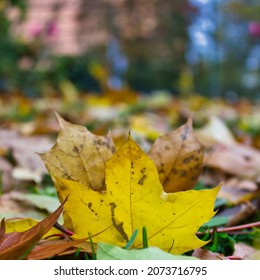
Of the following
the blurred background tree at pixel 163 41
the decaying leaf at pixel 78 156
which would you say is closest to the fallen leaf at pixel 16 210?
the decaying leaf at pixel 78 156

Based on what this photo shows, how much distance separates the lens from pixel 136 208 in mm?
603

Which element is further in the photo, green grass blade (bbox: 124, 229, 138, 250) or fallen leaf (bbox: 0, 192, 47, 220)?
fallen leaf (bbox: 0, 192, 47, 220)

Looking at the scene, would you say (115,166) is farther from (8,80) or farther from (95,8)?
(95,8)

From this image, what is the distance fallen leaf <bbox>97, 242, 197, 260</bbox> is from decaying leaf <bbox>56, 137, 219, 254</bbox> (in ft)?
0.15

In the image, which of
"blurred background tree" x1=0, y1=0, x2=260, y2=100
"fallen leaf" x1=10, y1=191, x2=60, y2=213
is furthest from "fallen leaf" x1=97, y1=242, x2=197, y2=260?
"blurred background tree" x1=0, y1=0, x2=260, y2=100

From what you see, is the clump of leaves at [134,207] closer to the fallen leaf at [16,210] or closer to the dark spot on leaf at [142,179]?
the dark spot on leaf at [142,179]

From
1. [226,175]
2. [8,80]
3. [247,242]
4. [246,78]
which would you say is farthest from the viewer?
[246,78]

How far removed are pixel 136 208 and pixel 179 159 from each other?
9.2 inches

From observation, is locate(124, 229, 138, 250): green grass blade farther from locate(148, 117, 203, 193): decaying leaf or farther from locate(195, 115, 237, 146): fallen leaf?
locate(195, 115, 237, 146): fallen leaf

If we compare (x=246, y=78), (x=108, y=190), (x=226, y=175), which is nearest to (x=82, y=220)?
(x=108, y=190)

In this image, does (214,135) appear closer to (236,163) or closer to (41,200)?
(236,163)

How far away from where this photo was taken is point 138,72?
1024cm

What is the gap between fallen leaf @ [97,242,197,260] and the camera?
0.54 m
